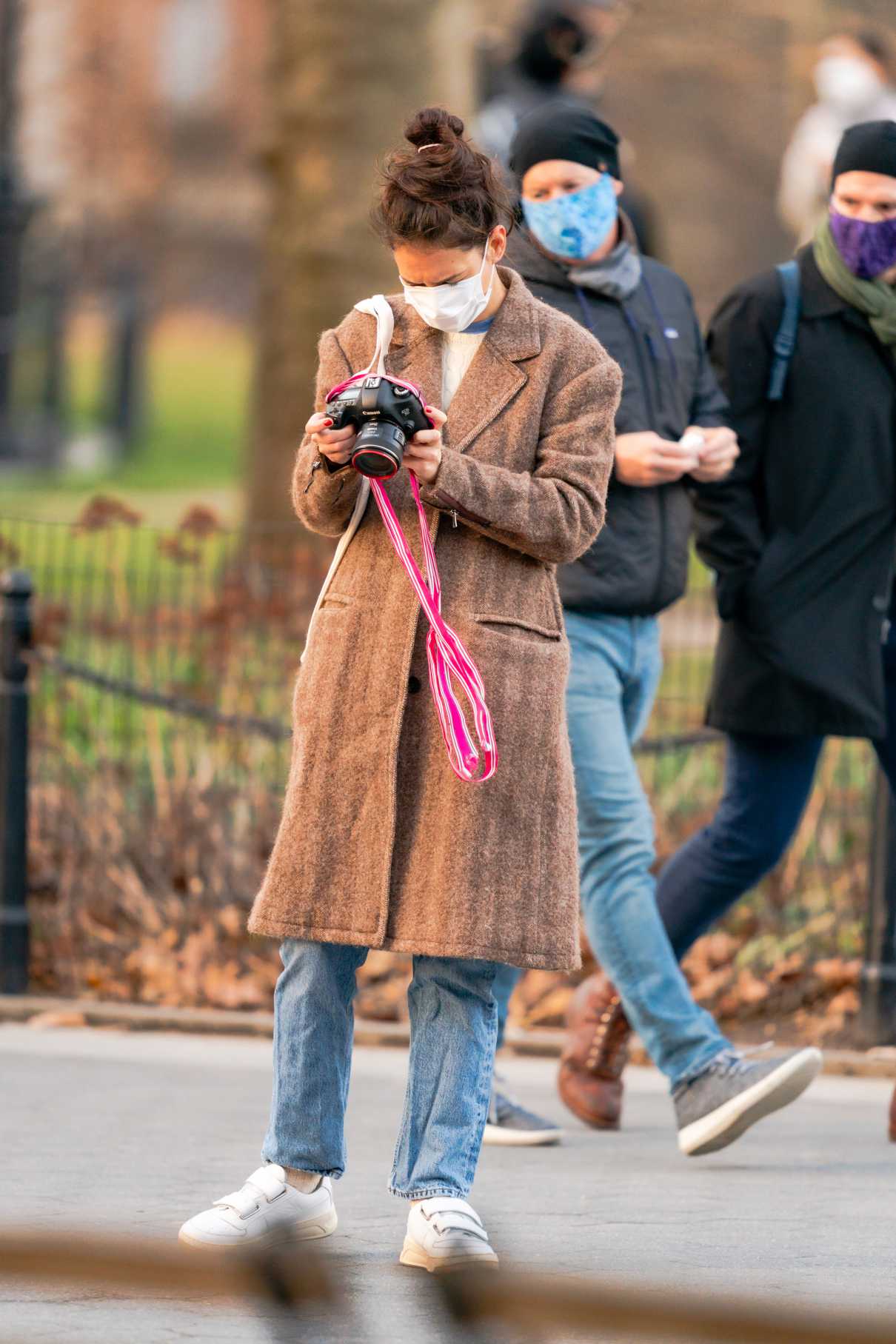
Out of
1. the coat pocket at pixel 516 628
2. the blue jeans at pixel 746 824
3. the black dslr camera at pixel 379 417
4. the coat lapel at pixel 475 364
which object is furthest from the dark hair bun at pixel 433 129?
the blue jeans at pixel 746 824

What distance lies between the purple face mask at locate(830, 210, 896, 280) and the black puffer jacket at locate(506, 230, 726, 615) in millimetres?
383

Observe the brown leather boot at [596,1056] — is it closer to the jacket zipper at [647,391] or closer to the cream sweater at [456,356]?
the jacket zipper at [647,391]

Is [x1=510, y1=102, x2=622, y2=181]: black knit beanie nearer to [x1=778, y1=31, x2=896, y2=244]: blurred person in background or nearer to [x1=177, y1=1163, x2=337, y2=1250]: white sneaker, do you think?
[x1=177, y1=1163, x2=337, y2=1250]: white sneaker

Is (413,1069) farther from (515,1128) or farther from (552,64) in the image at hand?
(552,64)

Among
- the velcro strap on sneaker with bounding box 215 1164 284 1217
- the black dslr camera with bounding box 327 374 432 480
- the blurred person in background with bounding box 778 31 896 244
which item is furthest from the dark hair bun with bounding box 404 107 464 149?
the blurred person in background with bounding box 778 31 896 244

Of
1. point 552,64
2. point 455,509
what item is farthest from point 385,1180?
point 552,64

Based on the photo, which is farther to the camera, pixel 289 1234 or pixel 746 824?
pixel 746 824

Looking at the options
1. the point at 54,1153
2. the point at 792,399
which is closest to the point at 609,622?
the point at 792,399

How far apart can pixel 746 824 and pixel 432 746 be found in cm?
151

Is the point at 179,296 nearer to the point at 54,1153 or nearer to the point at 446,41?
the point at 446,41

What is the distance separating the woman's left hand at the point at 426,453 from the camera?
3.40 metres

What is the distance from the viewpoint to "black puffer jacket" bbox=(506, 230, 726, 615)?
176 inches

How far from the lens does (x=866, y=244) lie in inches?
184

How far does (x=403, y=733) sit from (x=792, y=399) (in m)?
1.61
